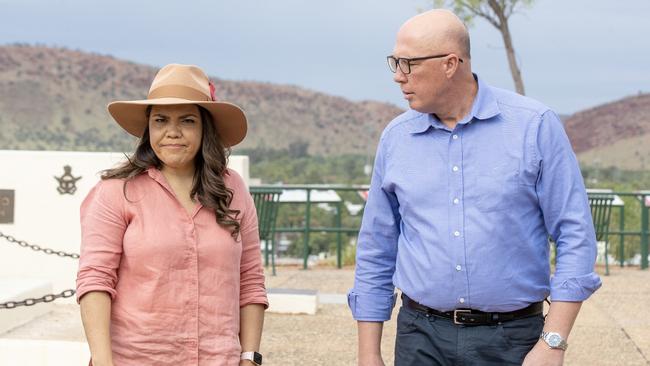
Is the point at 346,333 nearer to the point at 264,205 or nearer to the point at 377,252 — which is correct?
the point at 264,205

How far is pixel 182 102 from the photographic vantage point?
11.7 feet

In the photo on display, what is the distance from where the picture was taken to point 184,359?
3512mm

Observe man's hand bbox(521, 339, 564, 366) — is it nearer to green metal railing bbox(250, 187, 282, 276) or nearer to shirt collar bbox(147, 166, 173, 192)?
shirt collar bbox(147, 166, 173, 192)

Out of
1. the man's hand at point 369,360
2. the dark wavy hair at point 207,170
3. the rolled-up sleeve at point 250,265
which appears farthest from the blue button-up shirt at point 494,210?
the dark wavy hair at point 207,170

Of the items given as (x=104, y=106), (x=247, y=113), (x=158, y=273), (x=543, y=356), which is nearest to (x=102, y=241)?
(x=158, y=273)

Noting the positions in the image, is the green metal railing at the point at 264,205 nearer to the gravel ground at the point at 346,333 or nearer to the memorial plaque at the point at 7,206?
the gravel ground at the point at 346,333

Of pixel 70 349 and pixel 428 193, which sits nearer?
pixel 428 193

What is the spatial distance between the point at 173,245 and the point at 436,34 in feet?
3.45

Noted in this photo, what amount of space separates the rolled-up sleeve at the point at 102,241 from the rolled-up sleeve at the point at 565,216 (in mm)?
1285

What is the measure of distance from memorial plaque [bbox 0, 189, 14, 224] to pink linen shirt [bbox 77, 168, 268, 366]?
7911 mm

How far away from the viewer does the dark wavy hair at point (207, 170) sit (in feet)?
11.9

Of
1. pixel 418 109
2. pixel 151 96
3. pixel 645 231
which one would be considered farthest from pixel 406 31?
pixel 645 231

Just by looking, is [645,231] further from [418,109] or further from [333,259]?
[418,109]

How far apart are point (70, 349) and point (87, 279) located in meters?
3.43
